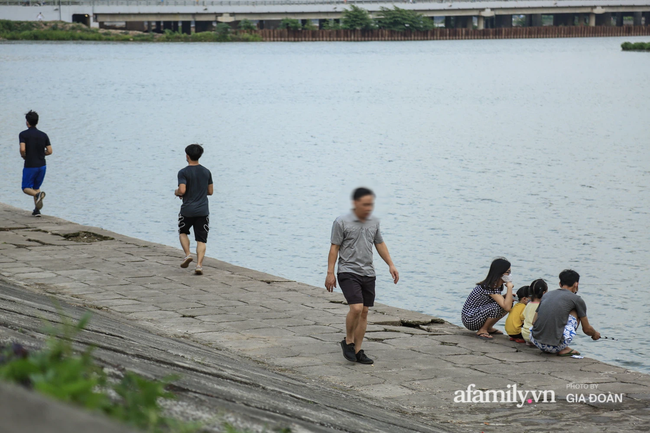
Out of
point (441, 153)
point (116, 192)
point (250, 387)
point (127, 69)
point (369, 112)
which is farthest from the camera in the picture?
point (127, 69)

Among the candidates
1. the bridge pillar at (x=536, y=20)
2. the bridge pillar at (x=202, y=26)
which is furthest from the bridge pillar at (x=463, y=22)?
the bridge pillar at (x=202, y=26)

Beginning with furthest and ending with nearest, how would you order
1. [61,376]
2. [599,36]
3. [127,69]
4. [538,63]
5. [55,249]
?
1. [599,36]
2. [538,63]
3. [127,69]
4. [55,249]
5. [61,376]

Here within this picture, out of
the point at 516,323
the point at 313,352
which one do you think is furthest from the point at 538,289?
the point at 313,352

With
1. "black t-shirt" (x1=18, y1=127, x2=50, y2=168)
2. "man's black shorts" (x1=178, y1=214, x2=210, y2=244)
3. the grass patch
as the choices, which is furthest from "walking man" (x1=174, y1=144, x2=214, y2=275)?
the grass patch

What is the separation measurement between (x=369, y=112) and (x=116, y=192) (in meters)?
25.4

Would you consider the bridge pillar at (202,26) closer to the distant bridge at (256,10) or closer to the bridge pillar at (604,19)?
the distant bridge at (256,10)

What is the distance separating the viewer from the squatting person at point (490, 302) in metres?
8.55

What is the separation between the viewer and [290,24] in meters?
117

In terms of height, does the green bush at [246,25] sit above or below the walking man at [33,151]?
above

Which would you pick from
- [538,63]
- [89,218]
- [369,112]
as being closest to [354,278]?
[89,218]

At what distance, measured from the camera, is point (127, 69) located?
7344cm

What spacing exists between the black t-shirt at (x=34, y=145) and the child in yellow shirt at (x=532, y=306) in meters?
→ 8.74

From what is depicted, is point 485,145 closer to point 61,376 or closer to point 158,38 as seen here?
point 61,376

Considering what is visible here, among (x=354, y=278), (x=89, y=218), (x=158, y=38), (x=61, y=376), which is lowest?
(x=89, y=218)
